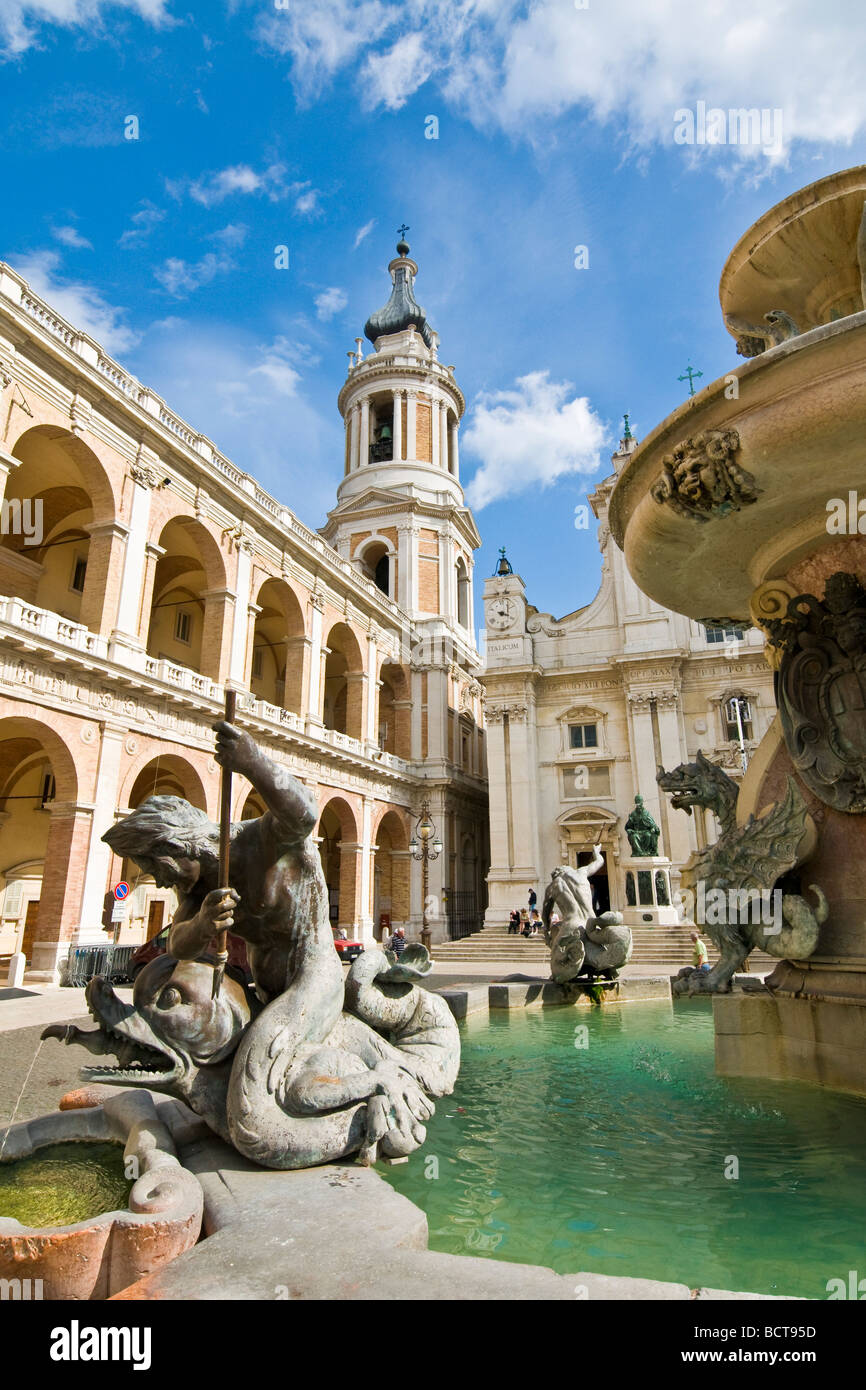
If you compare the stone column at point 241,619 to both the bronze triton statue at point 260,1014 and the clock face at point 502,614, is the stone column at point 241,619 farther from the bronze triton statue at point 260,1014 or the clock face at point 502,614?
the bronze triton statue at point 260,1014

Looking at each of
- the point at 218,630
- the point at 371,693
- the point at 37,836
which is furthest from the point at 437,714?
the point at 37,836

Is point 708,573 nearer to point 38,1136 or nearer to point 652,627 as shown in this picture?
point 38,1136

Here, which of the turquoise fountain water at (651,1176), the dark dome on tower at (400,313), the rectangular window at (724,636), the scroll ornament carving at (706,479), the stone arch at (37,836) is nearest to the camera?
the turquoise fountain water at (651,1176)

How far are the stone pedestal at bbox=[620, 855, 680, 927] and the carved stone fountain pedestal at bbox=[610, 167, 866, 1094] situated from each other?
16980mm

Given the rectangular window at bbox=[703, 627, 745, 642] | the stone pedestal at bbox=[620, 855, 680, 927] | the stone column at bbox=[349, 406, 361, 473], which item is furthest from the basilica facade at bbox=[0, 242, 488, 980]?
the rectangular window at bbox=[703, 627, 745, 642]

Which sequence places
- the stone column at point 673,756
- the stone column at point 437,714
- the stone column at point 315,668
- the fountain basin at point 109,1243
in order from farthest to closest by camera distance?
the stone column at point 437,714 → the stone column at point 673,756 → the stone column at point 315,668 → the fountain basin at point 109,1243

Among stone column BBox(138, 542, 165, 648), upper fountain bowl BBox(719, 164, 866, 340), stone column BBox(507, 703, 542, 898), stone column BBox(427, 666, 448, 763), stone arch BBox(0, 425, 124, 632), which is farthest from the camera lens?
stone column BBox(427, 666, 448, 763)

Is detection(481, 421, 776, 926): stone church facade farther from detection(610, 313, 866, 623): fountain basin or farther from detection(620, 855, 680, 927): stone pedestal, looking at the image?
detection(610, 313, 866, 623): fountain basin

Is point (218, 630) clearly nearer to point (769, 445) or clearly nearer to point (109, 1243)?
point (769, 445)

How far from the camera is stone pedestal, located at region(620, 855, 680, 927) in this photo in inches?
853

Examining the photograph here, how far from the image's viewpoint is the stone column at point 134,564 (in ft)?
59.5

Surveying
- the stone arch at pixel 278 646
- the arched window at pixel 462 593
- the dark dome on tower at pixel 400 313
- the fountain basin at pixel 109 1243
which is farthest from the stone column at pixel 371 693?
the fountain basin at pixel 109 1243

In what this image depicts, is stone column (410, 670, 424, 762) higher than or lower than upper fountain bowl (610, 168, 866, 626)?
higher

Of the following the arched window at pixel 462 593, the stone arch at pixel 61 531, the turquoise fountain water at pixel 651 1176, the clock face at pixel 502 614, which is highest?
the arched window at pixel 462 593
